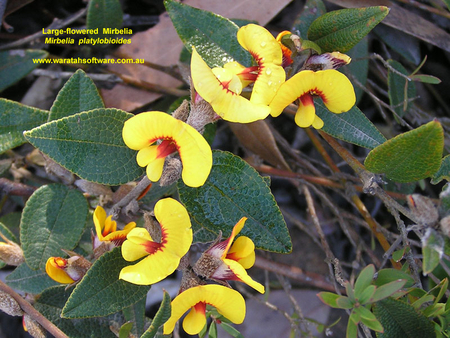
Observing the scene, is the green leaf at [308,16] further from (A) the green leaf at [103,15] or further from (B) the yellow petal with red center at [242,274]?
(B) the yellow petal with red center at [242,274]

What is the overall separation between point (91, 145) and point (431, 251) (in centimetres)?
82

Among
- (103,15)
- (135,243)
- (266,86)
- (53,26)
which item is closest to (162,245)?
(135,243)

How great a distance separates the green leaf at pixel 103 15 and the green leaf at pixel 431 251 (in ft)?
4.60

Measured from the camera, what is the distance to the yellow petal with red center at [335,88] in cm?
94

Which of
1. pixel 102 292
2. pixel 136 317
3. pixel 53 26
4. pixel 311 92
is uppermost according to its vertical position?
pixel 311 92

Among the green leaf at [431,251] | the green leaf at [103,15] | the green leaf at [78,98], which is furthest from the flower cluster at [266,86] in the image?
the green leaf at [103,15]

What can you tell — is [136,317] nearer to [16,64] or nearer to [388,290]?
[388,290]

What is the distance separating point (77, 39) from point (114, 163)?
1.01 meters

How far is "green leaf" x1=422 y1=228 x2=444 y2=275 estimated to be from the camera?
31.9 inches

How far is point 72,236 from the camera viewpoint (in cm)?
128

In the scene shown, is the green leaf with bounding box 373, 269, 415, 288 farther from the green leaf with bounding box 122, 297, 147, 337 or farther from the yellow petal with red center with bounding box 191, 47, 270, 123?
the green leaf with bounding box 122, 297, 147, 337

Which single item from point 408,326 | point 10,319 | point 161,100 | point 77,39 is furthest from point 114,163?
point 10,319

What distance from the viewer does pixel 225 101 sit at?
0.86 m

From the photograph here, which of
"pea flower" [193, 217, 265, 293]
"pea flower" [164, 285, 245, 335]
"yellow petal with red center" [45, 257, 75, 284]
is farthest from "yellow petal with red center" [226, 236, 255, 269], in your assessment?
"yellow petal with red center" [45, 257, 75, 284]
